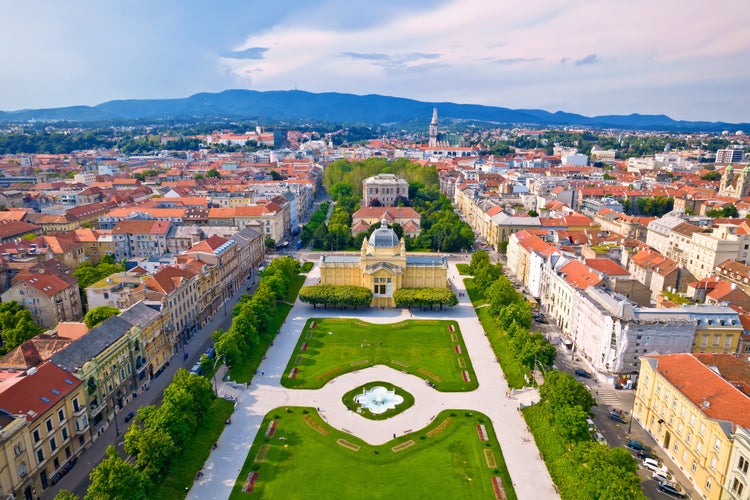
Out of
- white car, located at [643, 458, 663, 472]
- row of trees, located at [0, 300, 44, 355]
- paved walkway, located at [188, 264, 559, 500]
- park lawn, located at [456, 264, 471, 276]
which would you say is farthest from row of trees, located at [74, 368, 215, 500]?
park lawn, located at [456, 264, 471, 276]

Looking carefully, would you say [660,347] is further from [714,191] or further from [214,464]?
[714,191]

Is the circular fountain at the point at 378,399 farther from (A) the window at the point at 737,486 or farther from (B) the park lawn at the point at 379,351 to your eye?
(A) the window at the point at 737,486

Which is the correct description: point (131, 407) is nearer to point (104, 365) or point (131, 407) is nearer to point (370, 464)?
point (104, 365)

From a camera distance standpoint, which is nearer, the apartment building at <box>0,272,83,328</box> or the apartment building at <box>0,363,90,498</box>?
the apartment building at <box>0,363,90,498</box>

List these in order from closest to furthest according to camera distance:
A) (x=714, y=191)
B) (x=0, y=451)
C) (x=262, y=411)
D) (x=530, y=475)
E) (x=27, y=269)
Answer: (x=0, y=451) < (x=530, y=475) < (x=262, y=411) < (x=27, y=269) < (x=714, y=191)

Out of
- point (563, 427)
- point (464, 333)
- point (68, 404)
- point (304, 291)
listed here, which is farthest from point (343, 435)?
point (304, 291)

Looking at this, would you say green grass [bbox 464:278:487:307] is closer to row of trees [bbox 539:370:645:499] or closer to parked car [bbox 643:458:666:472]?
row of trees [bbox 539:370:645:499]
